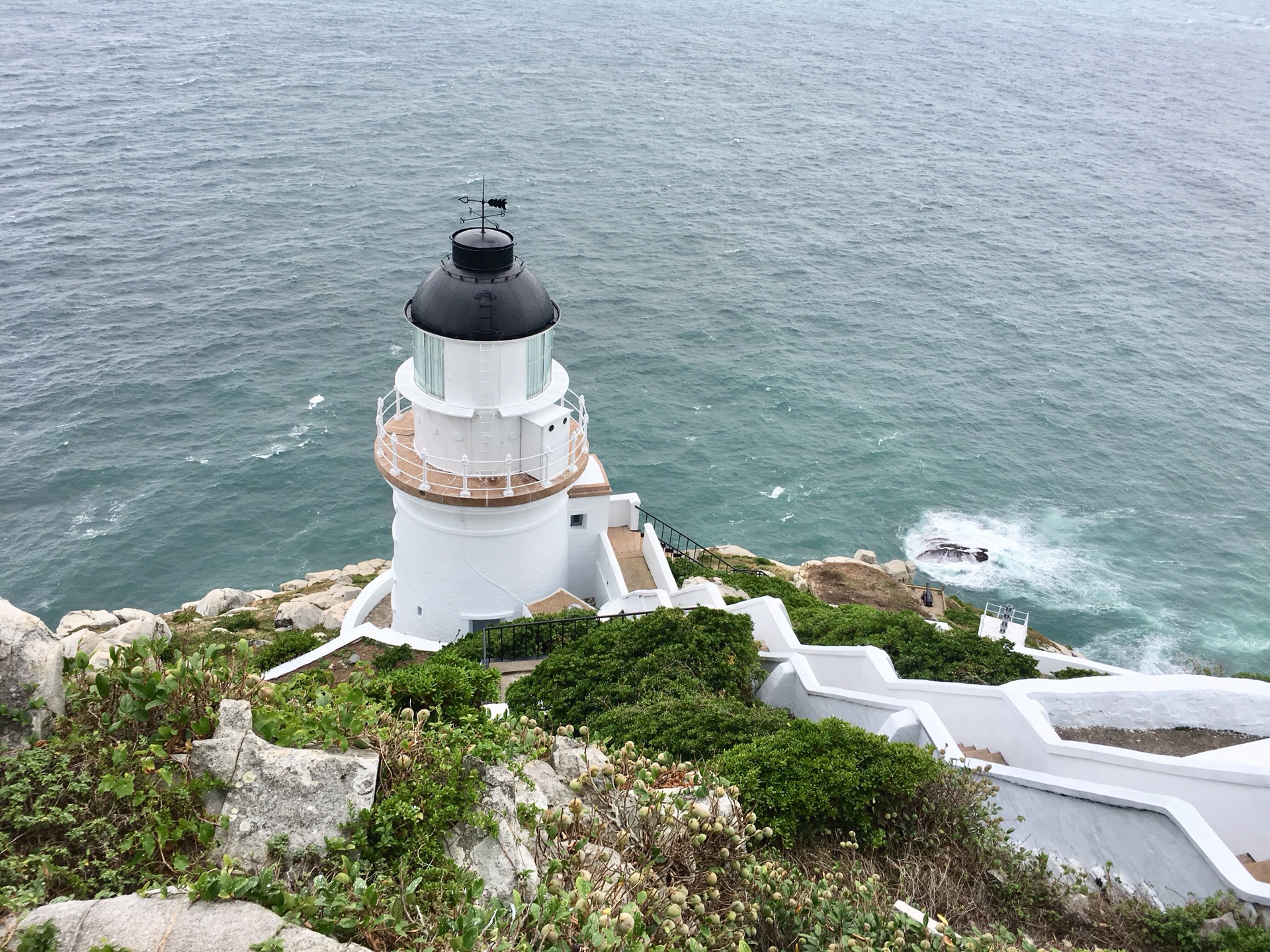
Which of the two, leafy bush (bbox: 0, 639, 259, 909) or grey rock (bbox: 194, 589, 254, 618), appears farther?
grey rock (bbox: 194, 589, 254, 618)

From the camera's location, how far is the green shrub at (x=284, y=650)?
2314cm

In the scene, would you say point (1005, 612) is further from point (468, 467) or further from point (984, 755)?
point (468, 467)

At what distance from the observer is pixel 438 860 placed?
900 centimetres

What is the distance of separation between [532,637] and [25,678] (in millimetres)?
13965

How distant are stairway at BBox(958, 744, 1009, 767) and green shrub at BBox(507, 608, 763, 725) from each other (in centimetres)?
425

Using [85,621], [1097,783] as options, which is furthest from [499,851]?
[85,621]

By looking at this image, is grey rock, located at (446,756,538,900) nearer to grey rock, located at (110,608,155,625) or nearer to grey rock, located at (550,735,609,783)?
grey rock, located at (550,735,609,783)

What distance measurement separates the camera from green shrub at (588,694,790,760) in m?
14.9

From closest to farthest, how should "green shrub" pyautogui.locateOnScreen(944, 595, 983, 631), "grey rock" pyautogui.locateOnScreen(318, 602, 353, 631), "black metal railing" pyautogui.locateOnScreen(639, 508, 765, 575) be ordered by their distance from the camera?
"black metal railing" pyautogui.locateOnScreen(639, 508, 765, 575) → "grey rock" pyautogui.locateOnScreen(318, 602, 353, 631) → "green shrub" pyautogui.locateOnScreen(944, 595, 983, 631)

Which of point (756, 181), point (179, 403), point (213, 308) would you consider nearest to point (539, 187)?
point (756, 181)

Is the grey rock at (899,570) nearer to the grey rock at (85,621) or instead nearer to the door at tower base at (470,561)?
the door at tower base at (470,561)

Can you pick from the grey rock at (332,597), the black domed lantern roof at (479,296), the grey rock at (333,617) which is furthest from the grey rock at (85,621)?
the black domed lantern roof at (479,296)

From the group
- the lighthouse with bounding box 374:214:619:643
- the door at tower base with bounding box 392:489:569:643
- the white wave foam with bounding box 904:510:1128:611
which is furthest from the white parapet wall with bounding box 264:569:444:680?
the white wave foam with bounding box 904:510:1128:611

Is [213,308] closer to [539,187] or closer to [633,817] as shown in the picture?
[539,187]
